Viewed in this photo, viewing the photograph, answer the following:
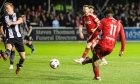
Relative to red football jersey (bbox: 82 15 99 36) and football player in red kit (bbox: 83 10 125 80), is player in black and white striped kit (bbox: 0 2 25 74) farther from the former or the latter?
red football jersey (bbox: 82 15 99 36)

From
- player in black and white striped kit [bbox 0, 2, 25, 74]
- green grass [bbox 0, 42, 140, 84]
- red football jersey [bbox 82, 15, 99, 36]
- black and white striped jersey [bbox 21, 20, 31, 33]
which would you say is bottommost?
black and white striped jersey [bbox 21, 20, 31, 33]

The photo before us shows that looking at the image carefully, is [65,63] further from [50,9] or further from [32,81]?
[50,9]

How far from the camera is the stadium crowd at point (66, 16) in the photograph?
34438 mm

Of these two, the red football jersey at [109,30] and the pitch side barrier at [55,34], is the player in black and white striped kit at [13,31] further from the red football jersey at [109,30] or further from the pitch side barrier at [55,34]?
the pitch side barrier at [55,34]

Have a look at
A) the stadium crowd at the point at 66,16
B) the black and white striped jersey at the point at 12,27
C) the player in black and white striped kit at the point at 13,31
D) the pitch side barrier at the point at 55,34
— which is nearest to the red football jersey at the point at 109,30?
the player in black and white striped kit at the point at 13,31

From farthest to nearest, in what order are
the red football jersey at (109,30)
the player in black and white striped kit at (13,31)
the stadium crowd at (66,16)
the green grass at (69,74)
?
1. the stadium crowd at (66,16)
2. the player in black and white striped kit at (13,31)
3. the green grass at (69,74)
4. the red football jersey at (109,30)

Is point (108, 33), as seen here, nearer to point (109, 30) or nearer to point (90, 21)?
point (109, 30)

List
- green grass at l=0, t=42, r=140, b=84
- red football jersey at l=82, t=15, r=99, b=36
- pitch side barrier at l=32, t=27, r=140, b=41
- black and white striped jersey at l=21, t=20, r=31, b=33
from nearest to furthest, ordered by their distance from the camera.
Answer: green grass at l=0, t=42, r=140, b=84 < red football jersey at l=82, t=15, r=99, b=36 < black and white striped jersey at l=21, t=20, r=31, b=33 < pitch side barrier at l=32, t=27, r=140, b=41

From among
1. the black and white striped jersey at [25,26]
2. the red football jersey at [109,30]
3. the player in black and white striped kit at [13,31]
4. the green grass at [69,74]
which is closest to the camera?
the red football jersey at [109,30]

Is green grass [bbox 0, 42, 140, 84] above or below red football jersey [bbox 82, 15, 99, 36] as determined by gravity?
below

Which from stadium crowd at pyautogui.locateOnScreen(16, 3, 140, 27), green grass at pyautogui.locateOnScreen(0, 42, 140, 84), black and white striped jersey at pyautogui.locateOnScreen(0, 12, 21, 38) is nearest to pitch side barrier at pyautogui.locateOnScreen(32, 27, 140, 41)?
stadium crowd at pyautogui.locateOnScreen(16, 3, 140, 27)

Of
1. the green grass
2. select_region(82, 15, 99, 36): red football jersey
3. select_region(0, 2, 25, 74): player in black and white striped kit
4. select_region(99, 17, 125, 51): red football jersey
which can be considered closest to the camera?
select_region(99, 17, 125, 51): red football jersey

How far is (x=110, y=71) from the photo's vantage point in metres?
16.3

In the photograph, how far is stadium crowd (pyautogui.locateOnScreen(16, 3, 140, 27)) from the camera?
34.4 metres
